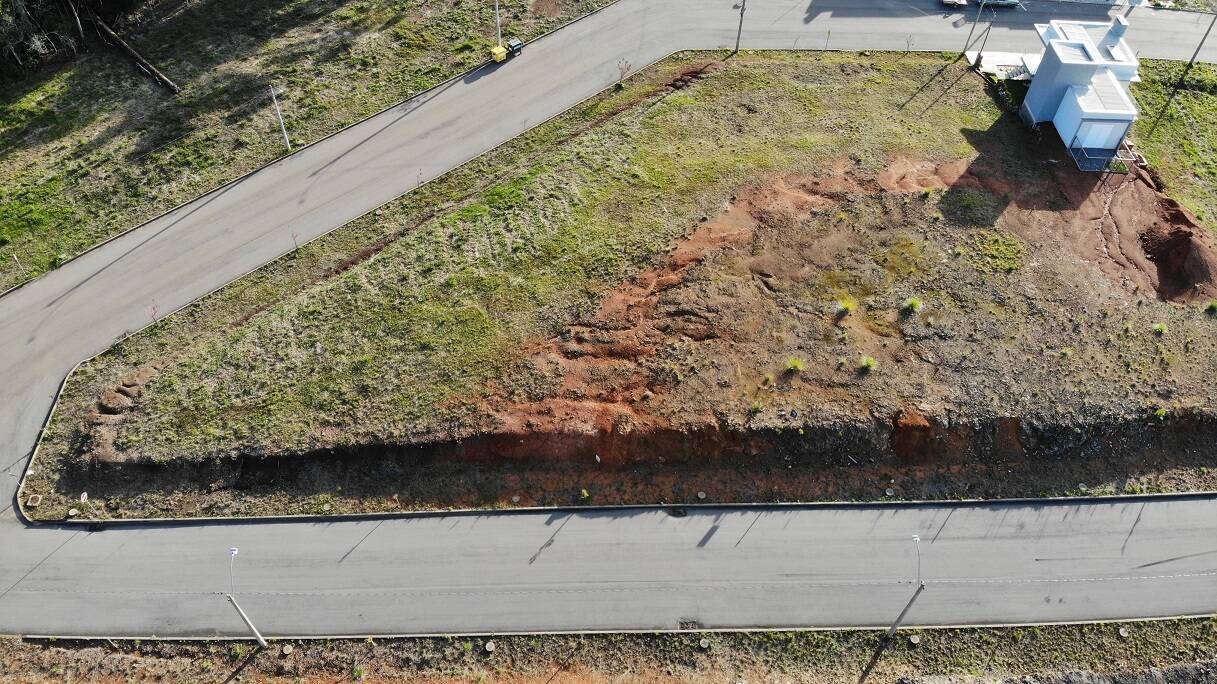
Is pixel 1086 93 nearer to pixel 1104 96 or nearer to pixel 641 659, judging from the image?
pixel 1104 96

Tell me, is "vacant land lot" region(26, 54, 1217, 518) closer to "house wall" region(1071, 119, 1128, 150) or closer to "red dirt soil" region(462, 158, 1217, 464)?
"red dirt soil" region(462, 158, 1217, 464)

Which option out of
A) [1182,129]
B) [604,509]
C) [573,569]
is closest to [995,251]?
[1182,129]

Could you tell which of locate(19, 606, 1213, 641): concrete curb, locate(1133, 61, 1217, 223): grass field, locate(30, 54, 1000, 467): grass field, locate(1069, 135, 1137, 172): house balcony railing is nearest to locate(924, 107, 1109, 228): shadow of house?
locate(1069, 135, 1137, 172): house balcony railing

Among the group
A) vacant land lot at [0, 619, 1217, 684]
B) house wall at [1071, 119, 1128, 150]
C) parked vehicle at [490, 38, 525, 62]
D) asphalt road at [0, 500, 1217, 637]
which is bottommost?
vacant land lot at [0, 619, 1217, 684]

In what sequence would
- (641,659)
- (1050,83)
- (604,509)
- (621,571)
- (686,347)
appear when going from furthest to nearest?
1. (1050,83)
2. (686,347)
3. (604,509)
4. (621,571)
5. (641,659)

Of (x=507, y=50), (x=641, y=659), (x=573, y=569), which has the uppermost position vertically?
(x=507, y=50)

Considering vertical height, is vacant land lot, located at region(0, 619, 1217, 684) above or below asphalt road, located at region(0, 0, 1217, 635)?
below

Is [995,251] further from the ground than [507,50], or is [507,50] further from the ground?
[507,50]
